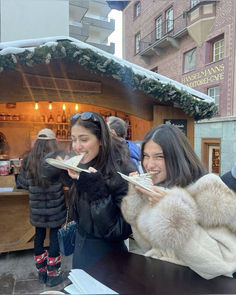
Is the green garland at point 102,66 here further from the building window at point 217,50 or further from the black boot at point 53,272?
the building window at point 217,50

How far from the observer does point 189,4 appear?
13.5 m

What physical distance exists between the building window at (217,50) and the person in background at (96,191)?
42.4ft

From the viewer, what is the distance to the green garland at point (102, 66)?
9.82 feet

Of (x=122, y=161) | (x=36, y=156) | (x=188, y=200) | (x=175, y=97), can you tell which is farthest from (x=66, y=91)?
(x=188, y=200)

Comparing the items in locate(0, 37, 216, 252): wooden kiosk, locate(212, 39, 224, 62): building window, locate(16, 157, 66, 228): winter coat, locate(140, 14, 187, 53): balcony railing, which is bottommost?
locate(16, 157, 66, 228): winter coat

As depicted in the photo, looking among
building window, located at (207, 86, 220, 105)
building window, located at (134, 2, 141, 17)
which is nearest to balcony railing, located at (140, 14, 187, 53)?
building window, located at (134, 2, 141, 17)

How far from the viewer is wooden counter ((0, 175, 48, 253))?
387 cm

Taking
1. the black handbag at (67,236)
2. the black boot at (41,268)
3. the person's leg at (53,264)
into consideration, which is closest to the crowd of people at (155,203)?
the black handbag at (67,236)

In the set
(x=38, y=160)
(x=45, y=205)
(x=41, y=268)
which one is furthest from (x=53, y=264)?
(x=38, y=160)

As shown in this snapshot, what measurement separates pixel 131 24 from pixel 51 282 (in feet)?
69.0

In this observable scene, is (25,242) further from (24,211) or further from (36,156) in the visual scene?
(36,156)

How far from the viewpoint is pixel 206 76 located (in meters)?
13.2

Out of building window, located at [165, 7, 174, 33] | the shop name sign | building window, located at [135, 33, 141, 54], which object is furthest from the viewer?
building window, located at [135, 33, 141, 54]

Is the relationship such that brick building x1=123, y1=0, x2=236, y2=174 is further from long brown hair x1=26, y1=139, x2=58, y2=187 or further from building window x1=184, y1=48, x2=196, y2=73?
long brown hair x1=26, y1=139, x2=58, y2=187
